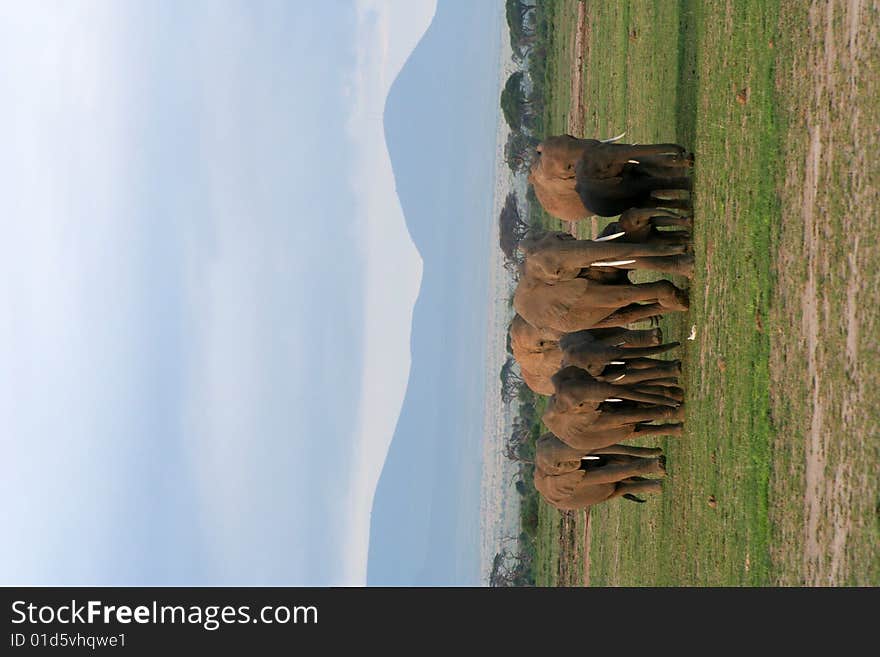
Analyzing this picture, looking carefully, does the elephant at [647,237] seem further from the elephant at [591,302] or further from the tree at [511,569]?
the tree at [511,569]

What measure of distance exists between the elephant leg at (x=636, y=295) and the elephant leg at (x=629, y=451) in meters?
2.30

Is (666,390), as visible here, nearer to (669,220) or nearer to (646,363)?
(646,363)

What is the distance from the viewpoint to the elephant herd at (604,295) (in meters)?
13.0

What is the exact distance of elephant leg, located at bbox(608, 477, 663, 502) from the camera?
48.2 feet

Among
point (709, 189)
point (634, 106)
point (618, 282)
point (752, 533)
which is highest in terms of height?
point (634, 106)

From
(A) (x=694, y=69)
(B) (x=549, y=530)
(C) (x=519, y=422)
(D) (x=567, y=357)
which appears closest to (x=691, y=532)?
(D) (x=567, y=357)

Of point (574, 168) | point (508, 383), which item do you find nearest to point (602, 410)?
point (574, 168)

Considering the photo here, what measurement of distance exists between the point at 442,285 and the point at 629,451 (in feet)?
93.1

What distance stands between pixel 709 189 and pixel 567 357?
305 cm

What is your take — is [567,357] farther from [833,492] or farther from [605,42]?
[605,42]

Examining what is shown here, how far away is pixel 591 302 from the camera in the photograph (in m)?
13.0

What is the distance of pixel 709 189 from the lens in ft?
43.2

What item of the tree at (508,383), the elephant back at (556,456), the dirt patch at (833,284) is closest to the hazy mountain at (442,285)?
the tree at (508,383)

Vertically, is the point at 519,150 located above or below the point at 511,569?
above
